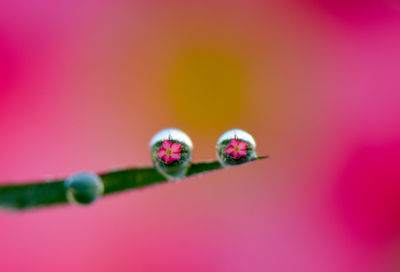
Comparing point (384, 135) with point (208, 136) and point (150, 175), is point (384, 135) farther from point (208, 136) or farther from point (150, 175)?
point (150, 175)

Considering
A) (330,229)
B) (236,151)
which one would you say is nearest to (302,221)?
(330,229)

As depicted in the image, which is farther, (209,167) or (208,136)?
(208,136)

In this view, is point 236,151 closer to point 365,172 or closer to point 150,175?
point 150,175

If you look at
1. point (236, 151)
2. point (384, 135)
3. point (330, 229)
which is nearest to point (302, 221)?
point (330, 229)

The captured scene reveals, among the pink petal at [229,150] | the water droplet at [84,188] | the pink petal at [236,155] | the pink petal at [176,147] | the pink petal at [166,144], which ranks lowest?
the water droplet at [84,188]

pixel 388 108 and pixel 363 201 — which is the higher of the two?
pixel 388 108
